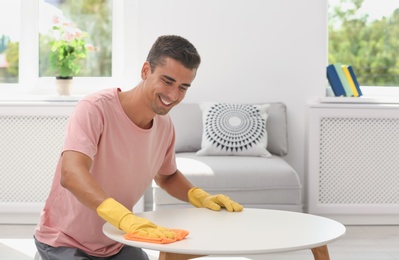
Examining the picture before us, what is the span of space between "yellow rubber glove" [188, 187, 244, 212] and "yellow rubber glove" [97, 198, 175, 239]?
1.68ft

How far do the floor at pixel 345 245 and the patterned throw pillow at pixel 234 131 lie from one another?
759 millimetres

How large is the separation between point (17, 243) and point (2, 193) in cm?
69

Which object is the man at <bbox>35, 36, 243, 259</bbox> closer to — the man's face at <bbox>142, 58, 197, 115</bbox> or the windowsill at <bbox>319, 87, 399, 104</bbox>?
the man's face at <bbox>142, 58, 197, 115</bbox>

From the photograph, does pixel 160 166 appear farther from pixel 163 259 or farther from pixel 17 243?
pixel 17 243

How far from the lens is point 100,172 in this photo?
2393 millimetres

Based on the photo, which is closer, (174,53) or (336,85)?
(174,53)

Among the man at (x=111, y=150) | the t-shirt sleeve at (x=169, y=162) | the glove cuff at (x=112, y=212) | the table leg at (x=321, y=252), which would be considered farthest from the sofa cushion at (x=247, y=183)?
the glove cuff at (x=112, y=212)

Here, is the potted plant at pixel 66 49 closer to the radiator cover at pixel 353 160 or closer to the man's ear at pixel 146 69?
the radiator cover at pixel 353 160

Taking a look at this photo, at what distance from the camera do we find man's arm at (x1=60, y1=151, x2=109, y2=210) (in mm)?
2145

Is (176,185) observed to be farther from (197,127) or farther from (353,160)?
(353,160)

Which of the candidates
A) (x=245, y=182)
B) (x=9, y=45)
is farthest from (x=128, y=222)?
(x=9, y=45)

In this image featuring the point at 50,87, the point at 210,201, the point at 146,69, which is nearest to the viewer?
the point at 146,69

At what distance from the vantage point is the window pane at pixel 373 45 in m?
5.44

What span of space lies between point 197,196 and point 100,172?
0.38m
